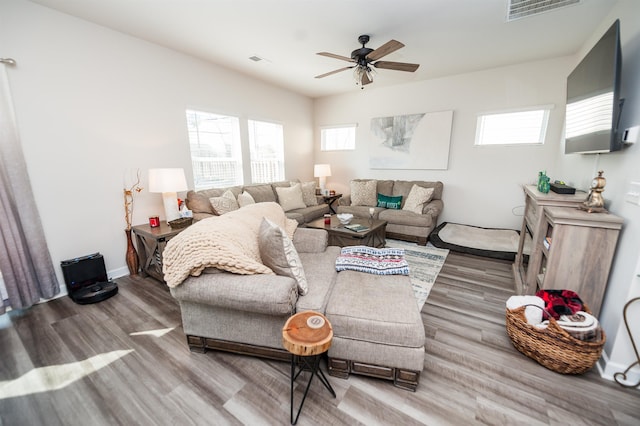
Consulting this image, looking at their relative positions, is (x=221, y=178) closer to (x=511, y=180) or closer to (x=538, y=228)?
(x=538, y=228)

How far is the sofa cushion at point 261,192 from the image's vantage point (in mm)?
3949

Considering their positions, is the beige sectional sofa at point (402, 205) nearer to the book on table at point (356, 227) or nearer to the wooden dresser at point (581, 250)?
the book on table at point (356, 227)

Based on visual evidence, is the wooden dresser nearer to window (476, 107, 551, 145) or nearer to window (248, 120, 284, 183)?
window (476, 107, 551, 145)

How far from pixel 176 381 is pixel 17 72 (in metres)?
2.88

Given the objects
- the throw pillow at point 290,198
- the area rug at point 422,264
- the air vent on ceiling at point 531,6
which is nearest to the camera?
the air vent on ceiling at point 531,6

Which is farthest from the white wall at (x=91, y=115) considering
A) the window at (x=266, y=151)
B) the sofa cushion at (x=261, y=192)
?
the window at (x=266, y=151)

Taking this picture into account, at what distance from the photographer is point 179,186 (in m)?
2.79

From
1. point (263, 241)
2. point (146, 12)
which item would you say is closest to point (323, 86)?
point (146, 12)

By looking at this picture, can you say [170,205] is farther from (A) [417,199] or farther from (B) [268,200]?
(A) [417,199]

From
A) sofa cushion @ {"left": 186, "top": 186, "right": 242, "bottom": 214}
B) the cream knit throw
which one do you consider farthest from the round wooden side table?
sofa cushion @ {"left": 186, "top": 186, "right": 242, "bottom": 214}

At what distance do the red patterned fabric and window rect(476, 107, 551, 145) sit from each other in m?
3.06

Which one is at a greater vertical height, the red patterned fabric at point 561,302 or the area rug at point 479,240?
the red patterned fabric at point 561,302

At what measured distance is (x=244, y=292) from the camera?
4.39ft

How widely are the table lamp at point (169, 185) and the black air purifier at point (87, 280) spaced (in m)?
0.79
